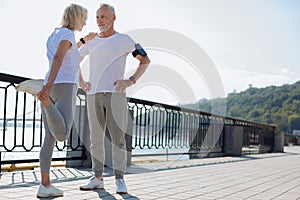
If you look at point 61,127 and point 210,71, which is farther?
point 210,71

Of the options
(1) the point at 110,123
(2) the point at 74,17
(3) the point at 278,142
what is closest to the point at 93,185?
(1) the point at 110,123

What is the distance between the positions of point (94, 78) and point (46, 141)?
890mm

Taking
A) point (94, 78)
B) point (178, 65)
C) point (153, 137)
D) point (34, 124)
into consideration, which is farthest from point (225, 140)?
point (94, 78)

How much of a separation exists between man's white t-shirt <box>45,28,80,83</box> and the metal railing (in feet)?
5.56

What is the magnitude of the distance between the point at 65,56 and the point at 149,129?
561 centimetres

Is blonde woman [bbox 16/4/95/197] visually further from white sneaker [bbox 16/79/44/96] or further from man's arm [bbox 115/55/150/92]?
man's arm [bbox 115/55/150/92]

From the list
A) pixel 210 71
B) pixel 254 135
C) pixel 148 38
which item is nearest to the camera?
pixel 148 38

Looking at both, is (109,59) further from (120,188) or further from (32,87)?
(120,188)

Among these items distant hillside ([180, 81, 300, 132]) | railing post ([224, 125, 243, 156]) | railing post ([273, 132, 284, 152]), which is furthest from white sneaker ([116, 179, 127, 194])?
distant hillside ([180, 81, 300, 132])

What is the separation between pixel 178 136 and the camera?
1060cm

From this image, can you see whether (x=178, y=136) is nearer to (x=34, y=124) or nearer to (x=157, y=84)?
(x=157, y=84)

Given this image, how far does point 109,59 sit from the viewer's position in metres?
4.24

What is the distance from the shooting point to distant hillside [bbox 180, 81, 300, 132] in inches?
1879

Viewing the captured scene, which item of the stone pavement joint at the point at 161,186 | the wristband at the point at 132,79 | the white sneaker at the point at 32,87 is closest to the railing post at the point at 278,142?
the stone pavement joint at the point at 161,186
